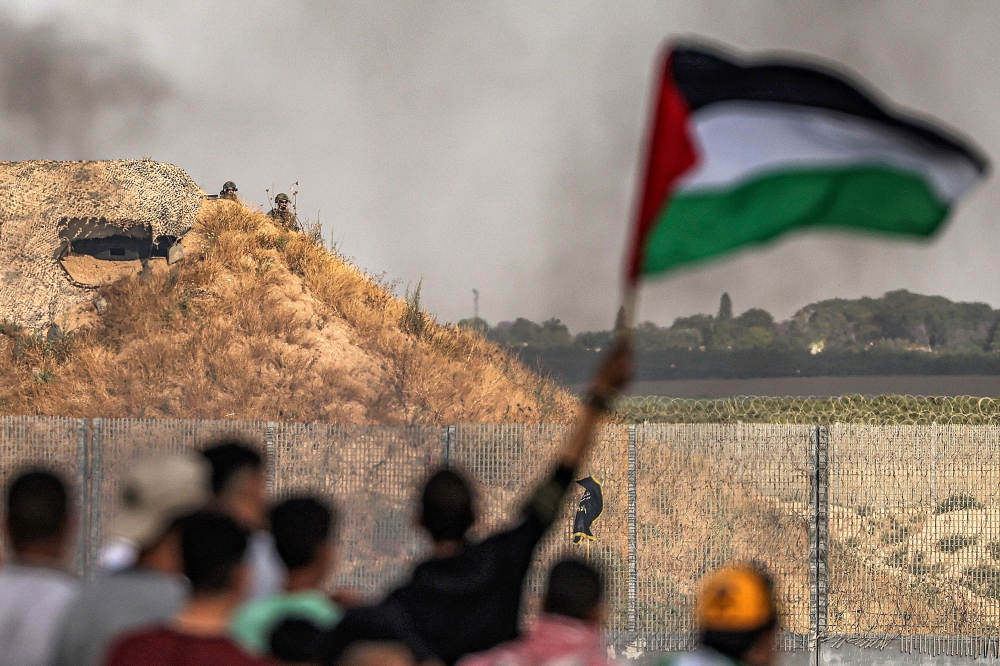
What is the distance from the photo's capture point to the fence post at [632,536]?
12.9 metres

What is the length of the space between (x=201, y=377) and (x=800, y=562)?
13411mm

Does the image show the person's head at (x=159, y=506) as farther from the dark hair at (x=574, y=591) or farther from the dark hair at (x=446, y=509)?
the dark hair at (x=574, y=591)

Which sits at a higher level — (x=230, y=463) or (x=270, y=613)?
(x=230, y=463)

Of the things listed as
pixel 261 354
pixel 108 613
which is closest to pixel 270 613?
pixel 108 613

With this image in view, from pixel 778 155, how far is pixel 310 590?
236cm

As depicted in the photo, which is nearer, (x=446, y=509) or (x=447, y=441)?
(x=446, y=509)

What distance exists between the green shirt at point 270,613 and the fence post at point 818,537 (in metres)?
9.13

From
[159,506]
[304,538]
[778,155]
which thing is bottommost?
[304,538]

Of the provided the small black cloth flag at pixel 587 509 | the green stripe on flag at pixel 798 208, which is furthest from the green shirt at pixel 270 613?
the small black cloth flag at pixel 587 509

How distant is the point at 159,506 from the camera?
4.16m

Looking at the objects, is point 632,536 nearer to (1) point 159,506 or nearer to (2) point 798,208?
(2) point 798,208

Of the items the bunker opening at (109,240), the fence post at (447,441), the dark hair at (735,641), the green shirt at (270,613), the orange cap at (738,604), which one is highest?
the bunker opening at (109,240)

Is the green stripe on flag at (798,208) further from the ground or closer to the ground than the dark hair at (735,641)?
further from the ground

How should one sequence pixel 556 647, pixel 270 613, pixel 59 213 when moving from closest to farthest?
pixel 556 647
pixel 270 613
pixel 59 213
